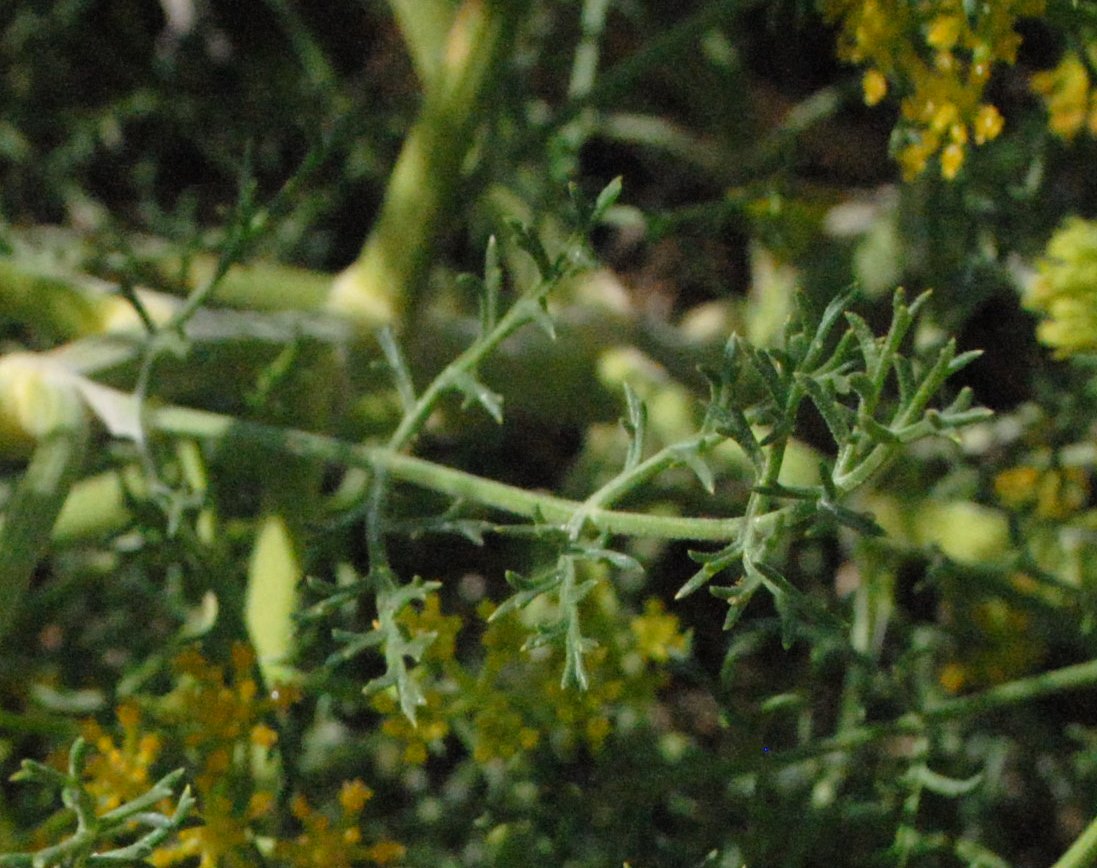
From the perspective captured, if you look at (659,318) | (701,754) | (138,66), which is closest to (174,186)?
(138,66)

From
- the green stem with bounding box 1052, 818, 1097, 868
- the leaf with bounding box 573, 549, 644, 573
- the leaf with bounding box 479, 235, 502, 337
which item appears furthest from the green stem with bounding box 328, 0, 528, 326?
the green stem with bounding box 1052, 818, 1097, 868

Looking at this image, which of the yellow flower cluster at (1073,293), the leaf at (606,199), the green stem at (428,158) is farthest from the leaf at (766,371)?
the green stem at (428,158)

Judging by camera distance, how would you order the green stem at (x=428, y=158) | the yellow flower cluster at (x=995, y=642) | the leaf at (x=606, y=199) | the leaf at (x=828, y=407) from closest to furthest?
the leaf at (x=828, y=407) → the leaf at (x=606, y=199) → the green stem at (x=428, y=158) → the yellow flower cluster at (x=995, y=642)

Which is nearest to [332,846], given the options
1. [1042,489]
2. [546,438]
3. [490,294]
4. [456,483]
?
[456,483]

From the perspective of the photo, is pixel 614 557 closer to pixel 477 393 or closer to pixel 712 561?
pixel 712 561

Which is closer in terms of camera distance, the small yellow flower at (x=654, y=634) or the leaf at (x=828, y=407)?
the leaf at (x=828, y=407)

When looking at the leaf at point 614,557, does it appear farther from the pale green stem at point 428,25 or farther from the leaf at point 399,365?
the pale green stem at point 428,25

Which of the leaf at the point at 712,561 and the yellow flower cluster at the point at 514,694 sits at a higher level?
the leaf at the point at 712,561

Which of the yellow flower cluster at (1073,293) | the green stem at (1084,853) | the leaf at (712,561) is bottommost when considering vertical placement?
the green stem at (1084,853)
